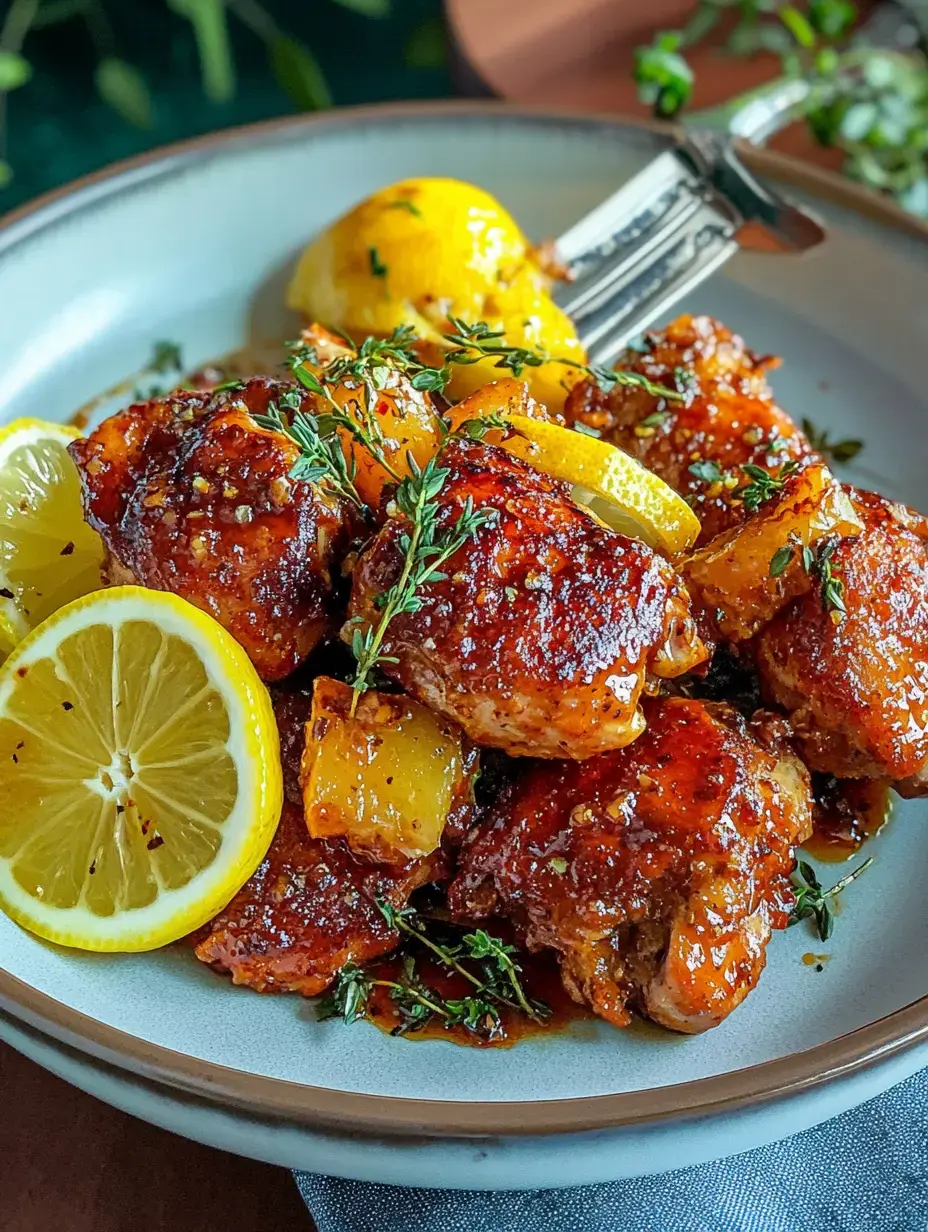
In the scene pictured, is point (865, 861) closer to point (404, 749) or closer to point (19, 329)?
point (404, 749)

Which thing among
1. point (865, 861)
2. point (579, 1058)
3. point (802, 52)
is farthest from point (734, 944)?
point (802, 52)

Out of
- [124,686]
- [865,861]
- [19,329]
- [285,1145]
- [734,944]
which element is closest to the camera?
Answer: [285,1145]

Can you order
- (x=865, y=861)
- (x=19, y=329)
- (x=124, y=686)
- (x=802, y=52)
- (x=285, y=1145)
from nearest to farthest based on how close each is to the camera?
(x=285, y=1145) → (x=124, y=686) → (x=865, y=861) → (x=19, y=329) → (x=802, y=52)

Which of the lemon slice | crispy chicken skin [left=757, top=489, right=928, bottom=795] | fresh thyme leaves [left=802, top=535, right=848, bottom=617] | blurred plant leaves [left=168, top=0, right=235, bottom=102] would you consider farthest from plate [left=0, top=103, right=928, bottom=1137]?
blurred plant leaves [left=168, top=0, right=235, bottom=102]

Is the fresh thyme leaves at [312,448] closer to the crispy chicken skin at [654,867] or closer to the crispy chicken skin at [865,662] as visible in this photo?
the crispy chicken skin at [654,867]

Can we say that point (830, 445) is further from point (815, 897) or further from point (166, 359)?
point (166, 359)

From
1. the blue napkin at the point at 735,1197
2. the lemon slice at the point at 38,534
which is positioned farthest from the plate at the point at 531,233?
the lemon slice at the point at 38,534

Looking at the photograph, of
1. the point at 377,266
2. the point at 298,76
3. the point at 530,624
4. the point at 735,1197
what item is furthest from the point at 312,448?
the point at 298,76

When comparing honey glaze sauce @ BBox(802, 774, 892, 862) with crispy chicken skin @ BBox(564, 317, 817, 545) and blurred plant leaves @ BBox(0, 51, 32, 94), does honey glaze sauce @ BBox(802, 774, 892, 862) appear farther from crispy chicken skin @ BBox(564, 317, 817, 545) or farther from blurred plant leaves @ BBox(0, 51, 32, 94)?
blurred plant leaves @ BBox(0, 51, 32, 94)
